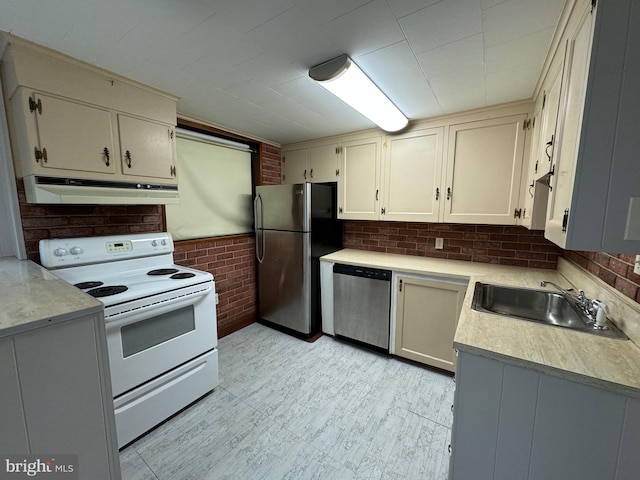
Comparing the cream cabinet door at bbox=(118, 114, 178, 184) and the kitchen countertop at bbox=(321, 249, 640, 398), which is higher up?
the cream cabinet door at bbox=(118, 114, 178, 184)

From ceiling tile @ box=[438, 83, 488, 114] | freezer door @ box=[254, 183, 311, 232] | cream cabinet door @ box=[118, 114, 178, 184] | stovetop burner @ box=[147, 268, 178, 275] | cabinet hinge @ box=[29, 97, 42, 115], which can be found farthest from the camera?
freezer door @ box=[254, 183, 311, 232]

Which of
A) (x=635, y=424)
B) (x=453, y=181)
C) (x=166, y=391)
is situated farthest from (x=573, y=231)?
(x=166, y=391)

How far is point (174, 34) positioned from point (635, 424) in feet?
7.69

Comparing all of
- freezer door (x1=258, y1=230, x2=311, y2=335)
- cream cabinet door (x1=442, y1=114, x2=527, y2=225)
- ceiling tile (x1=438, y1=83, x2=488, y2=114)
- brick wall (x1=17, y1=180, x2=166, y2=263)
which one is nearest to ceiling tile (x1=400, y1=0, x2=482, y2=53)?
ceiling tile (x1=438, y1=83, x2=488, y2=114)

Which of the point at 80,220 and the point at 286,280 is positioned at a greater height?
the point at 80,220

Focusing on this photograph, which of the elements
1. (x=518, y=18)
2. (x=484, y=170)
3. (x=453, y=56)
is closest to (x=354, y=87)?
(x=453, y=56)

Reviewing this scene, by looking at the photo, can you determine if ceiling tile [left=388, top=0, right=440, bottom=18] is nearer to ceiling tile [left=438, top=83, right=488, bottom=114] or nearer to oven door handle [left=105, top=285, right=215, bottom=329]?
ceiling tile [left=438, top=83, right=488, bottom=114]

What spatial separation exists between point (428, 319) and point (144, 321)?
2128 millimetres

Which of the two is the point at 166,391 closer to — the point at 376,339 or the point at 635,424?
the point at 376,339

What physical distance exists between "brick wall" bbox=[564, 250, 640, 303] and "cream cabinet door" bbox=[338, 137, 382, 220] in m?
1.63

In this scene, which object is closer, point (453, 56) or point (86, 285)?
point (453, 56)

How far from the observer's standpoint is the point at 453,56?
1.40 meters

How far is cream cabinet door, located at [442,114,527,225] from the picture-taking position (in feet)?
6.76

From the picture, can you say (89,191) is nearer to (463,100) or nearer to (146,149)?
(146,149)
